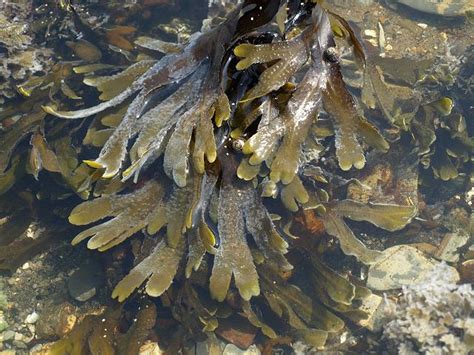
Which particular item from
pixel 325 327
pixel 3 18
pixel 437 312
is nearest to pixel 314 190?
pixel 325 327

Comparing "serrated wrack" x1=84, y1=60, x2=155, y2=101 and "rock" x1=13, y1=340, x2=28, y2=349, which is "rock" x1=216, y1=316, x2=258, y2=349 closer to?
"rock" x1=13, y1=340, x2=28, y2=349

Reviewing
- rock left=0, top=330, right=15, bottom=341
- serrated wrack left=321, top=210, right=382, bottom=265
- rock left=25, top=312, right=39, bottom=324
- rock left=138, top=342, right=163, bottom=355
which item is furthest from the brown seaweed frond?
rock left=0, top=330, right=15, bottom=341

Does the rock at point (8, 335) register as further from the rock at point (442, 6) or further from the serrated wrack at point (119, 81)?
the rock at point (442, 6)

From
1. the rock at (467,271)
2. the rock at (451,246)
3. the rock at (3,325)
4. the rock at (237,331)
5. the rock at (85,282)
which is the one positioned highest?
the rock at (85,282)

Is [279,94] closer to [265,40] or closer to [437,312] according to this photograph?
[265,40]

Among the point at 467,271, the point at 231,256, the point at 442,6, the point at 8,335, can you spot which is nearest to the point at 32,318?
the point at 8,335

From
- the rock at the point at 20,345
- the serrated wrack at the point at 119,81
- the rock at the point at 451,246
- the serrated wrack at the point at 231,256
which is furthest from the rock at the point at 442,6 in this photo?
the rock at the point at 20,345
